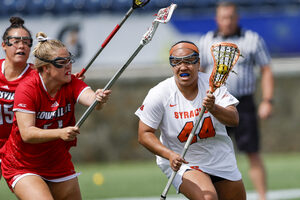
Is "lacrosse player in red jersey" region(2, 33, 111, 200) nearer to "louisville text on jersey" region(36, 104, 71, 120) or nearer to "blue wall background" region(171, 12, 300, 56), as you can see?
"louisville text on jersey" region(36, 104, 71, 120)

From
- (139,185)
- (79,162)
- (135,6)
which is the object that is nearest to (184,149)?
(135,6)

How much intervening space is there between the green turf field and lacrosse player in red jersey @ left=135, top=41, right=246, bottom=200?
317cm

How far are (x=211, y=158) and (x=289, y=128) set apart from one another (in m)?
7.21

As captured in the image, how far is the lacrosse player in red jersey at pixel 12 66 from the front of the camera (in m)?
5.65

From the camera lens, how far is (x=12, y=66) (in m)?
5.70

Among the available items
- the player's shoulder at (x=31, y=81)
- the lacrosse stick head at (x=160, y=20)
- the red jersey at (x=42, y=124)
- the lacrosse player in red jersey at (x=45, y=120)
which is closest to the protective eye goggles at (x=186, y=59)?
the lacrosse stick head at (x=160, y=20)

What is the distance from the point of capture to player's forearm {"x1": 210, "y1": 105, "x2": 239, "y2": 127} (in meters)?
5.02

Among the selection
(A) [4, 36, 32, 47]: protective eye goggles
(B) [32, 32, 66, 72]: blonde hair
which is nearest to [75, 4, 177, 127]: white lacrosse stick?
(B) [32, 32, 66, 72]: blonde hair

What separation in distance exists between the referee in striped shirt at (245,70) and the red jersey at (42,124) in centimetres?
273

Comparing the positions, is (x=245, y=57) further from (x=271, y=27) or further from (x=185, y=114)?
(x=271, y=27)

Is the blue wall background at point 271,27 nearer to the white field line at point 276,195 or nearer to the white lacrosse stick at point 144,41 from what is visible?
the white field line at point 276,195

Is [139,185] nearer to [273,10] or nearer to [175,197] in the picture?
[175,197]

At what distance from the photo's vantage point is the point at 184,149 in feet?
16.8

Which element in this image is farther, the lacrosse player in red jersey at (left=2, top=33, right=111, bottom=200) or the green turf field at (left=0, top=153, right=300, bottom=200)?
the green turf field at (left=0, top=153, right=300, bottom=200)
